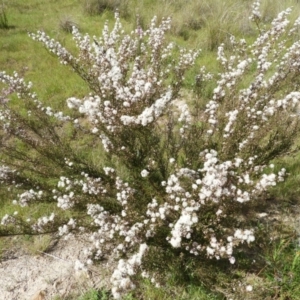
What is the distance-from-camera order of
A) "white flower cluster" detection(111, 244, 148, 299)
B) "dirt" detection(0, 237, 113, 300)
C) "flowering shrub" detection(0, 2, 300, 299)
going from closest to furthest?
"white flower cluster" detection(111, 244, 148, 299) → "flowering shrub" detection(0, 2, 300, 299) → "dirt" detection(0, 237, 113, 300)

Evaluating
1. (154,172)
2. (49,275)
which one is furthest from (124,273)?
(49,275)

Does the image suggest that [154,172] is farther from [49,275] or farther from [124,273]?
[49,275]

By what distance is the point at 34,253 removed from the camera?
12.8ft

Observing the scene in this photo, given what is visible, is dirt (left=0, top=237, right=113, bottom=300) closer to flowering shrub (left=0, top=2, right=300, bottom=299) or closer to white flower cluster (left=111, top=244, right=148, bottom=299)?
flowering shrub (left=0, top=2, right=300, bottom=299)

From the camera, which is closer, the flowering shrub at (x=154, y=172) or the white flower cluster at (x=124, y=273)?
the white flower cluster at (x=124, y=273)

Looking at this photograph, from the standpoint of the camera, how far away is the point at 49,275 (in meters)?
3.67

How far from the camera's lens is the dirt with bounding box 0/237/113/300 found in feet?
11.5

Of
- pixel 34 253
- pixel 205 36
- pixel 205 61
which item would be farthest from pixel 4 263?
pixel 205 36

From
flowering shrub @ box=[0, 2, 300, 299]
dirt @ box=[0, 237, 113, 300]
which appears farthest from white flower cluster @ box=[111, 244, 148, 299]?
dirt @ box=[0, 237, 113, 300]

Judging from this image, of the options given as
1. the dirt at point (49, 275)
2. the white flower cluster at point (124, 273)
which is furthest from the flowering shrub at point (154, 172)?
the dirt at point (49, 275)

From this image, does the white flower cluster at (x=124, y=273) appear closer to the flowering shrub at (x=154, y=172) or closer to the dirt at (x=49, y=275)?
the flowering shrub at (x=154, y=172)

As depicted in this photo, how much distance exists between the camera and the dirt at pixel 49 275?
352 centimetres

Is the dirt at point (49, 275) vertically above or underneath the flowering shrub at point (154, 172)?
underneath

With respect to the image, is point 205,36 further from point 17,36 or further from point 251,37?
point 17,36
